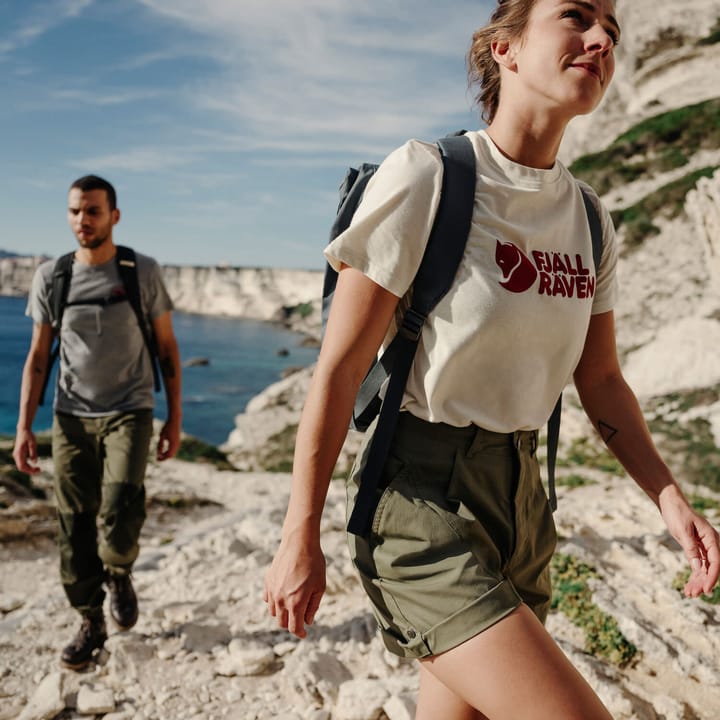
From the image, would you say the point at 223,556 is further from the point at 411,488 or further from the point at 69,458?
the point at 411,488

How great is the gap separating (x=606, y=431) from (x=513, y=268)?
0.82 meters

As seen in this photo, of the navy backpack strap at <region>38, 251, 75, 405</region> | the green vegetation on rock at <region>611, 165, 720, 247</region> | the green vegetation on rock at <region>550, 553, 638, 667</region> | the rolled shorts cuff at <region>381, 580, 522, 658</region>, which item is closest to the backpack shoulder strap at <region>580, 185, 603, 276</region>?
the rolled shorts cuff at <region>381, 580, 522, 658</region>

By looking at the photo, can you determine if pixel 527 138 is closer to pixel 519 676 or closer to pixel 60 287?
pixel 519 676

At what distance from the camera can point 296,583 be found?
5.47 ft

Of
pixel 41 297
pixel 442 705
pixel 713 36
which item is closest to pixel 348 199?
pixel 442 705

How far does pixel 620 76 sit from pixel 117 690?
42.7 meters

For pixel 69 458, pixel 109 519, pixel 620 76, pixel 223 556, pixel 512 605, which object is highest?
pixel 620 76

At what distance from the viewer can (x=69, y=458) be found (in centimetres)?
465

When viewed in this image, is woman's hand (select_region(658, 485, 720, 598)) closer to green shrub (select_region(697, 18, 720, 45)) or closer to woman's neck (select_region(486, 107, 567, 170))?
woman's neck (select_region(486, 107, 567, 170))

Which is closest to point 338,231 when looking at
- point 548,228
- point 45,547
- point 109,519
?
point 548,228

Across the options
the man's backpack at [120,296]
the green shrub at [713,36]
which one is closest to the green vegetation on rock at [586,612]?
the man's backpack at [120,296]

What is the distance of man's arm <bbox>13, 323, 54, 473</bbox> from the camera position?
481cm

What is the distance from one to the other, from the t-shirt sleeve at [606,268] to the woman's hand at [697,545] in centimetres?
66

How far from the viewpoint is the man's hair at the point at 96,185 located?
4.75 metres
